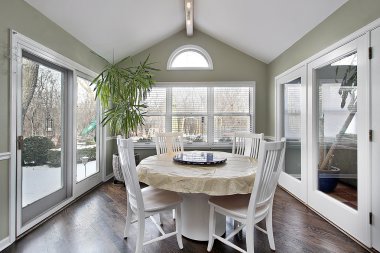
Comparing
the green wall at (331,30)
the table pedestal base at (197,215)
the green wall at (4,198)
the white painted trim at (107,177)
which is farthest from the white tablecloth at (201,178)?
the white painted trim at (107,177)

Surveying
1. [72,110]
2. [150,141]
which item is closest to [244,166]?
[72,110]

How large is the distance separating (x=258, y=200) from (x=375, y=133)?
1.26 metres

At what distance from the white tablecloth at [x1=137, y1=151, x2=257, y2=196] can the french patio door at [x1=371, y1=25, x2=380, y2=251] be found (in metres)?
1.06

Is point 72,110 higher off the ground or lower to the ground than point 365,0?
lower

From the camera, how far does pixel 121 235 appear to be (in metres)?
2.26

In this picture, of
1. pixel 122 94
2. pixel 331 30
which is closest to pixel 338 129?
pixel 331 30

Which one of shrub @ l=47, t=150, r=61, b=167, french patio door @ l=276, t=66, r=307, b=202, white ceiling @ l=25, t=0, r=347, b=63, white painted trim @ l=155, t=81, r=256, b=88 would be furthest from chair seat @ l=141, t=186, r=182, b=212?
white painted trim @ l=155, t=81, r=256, b=88

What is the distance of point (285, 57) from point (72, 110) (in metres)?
3.57

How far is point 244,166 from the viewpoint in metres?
2.09

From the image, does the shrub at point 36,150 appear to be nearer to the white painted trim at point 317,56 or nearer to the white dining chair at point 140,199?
the white dining chair at point 140,199

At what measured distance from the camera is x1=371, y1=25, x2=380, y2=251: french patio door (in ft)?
6.32

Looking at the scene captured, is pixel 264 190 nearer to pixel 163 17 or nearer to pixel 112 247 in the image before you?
pixel 112 247

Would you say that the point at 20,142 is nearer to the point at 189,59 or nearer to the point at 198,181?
the point at 198,181

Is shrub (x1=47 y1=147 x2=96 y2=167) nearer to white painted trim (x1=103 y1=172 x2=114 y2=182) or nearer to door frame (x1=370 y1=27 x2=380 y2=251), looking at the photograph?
white painted trim (x1=103 y1=172 x2=114 y2=182)
